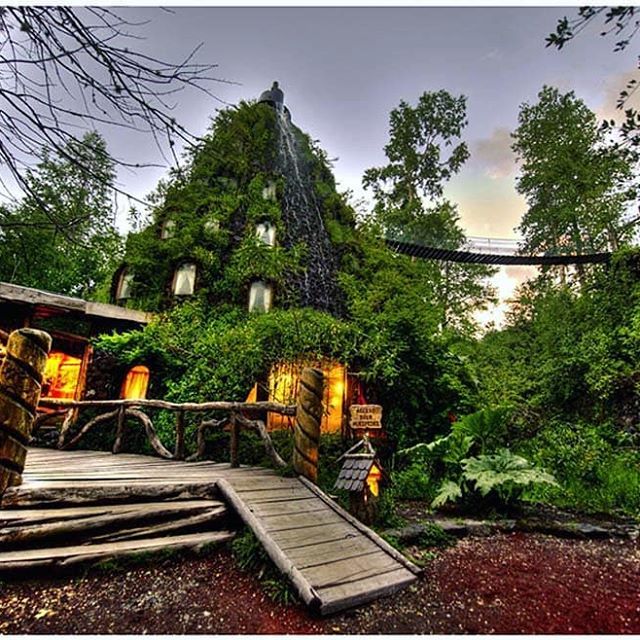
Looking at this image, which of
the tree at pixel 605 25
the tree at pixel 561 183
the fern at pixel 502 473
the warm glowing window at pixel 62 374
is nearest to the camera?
the tree at pixel 605 25

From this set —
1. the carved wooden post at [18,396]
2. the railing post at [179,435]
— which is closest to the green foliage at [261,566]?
the carved wooden post at [18,396]

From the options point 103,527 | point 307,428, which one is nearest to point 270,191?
point 307,428

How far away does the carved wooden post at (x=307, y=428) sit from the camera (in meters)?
4.51

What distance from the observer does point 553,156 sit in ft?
49.2

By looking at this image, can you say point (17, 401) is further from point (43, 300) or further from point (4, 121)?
point (43, 300)

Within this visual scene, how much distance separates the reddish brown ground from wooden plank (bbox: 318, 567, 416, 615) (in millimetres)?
53

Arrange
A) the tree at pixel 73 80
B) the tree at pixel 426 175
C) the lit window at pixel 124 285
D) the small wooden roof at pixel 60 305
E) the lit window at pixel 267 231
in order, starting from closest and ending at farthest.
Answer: the tree at pixel 73 80
the small wooden roof at pixel 60 305
the lit window at pixel 124 285
the lit window at pixel 267 231
the tree at pixel 426 175

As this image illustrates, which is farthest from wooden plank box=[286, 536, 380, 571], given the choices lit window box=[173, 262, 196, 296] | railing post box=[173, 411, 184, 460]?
lit window box=[173, 262, 196, 296]

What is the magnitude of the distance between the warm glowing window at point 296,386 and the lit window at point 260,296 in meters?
3.04

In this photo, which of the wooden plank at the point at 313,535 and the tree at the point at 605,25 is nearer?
the tree at the point at 605,25

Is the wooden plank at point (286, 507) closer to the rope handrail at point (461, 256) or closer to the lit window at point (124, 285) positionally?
the lit window at point (124, 285)

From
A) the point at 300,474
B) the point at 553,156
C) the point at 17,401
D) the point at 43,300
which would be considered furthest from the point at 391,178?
the point at 17,401

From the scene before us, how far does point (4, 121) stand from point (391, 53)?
2.79m

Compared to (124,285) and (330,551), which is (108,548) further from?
(124,285)
